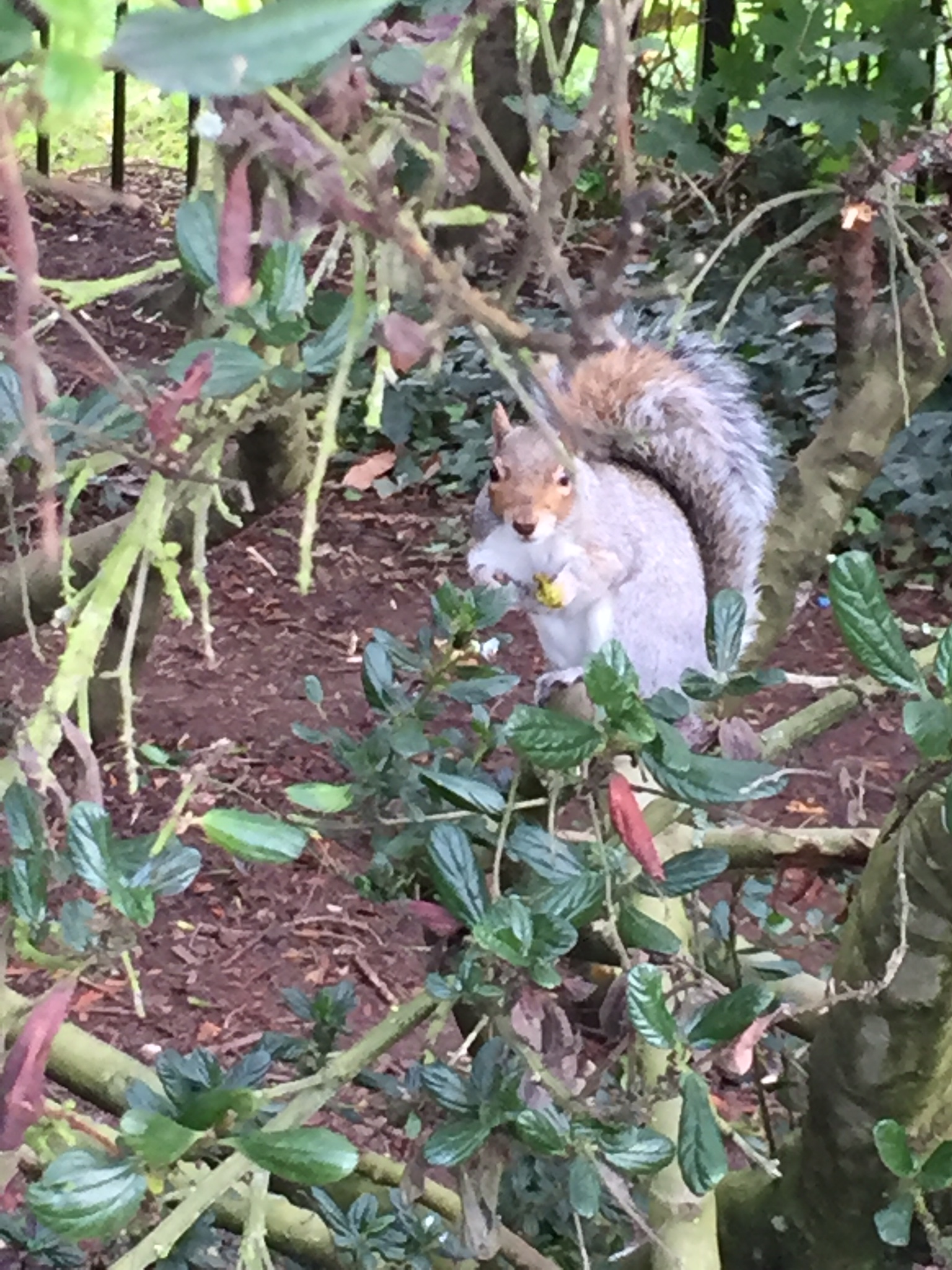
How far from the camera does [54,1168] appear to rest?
52 cm

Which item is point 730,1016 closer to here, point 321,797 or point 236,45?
point 321,797

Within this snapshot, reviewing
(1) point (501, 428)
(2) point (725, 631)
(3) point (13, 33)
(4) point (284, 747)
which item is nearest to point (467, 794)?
(2) point (725, 631)

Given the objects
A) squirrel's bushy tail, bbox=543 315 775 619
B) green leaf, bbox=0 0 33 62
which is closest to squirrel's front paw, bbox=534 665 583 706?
squirrel's bushy tail, bbox=543 315 775 619

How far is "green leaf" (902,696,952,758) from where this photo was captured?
1.70 ft

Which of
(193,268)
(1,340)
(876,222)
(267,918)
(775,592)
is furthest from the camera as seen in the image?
(267,918)

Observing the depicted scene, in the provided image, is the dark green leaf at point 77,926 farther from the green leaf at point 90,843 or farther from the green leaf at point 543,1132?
the green leaf at point 543,1132

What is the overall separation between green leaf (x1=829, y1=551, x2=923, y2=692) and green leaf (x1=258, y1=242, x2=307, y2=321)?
25 centimetres


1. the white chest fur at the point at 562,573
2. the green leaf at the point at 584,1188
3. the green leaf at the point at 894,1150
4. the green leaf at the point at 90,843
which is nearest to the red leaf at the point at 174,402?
the green leaf at the point at 90,843

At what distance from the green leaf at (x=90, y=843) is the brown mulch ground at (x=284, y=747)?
0.40m

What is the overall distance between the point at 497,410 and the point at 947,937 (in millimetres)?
881

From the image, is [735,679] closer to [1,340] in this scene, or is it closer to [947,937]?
[947,937]

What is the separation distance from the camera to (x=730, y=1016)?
0.62m

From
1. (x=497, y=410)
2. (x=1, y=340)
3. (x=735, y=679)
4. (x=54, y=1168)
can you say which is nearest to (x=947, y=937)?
(x=735, y=679)

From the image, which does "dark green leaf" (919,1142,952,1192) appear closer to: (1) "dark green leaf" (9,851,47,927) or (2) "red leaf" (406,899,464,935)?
(2) "red leaf" (406,899,464,935)
